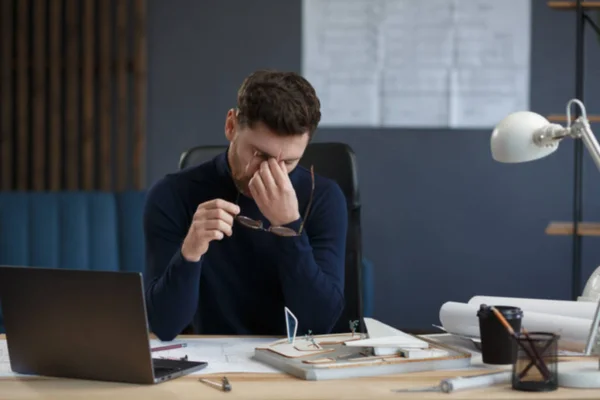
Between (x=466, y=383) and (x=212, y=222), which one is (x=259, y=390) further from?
(x=212, y=222)

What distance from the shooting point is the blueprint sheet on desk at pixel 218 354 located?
146 centimetres

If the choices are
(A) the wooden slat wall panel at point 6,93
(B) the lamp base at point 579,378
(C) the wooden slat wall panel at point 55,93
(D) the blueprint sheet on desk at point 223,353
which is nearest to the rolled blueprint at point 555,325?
(B) the lamp base at point 579,378

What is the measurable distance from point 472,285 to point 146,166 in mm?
1733

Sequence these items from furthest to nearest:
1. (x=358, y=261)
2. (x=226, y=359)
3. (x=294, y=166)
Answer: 1. (x=358, y=261)
2. (x=294, y=166)
3. (x=226, y=359)

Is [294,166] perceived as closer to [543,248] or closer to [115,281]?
[115,281]

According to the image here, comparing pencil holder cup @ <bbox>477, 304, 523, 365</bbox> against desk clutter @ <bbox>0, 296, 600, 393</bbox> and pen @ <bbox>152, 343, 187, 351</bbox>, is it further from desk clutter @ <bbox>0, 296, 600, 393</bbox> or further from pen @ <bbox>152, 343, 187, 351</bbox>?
pen @ <bbox>152, 343, 187, 351</bbox>

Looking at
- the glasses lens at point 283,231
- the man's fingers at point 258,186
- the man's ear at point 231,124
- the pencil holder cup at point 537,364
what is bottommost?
the pencil holder cup at point 537,364

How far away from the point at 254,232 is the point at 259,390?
0.75m

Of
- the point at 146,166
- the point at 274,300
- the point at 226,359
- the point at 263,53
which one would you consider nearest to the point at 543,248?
the point at 263,53

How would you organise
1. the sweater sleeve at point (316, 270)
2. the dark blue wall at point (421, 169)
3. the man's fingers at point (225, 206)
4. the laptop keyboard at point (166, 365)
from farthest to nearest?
the dark blue wall at point (421, 169)
the sweater sleeve at point (316, 270)
the man's fingers at point (225, 206)
the laptop keyboard at point (166, 365)

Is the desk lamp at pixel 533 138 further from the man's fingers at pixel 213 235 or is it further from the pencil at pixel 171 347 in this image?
the pencil at pixel 171 347

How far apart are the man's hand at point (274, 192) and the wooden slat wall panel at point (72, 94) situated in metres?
2.77

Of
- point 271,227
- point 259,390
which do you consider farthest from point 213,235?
point 259,390

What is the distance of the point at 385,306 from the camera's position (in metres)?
4.61
